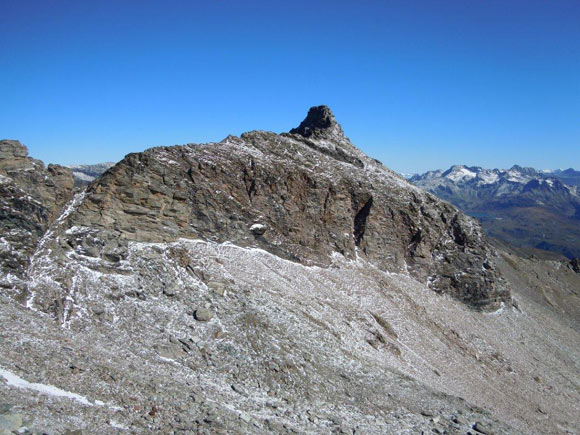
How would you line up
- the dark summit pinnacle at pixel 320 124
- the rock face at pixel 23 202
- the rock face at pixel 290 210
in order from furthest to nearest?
the dark summit pinnacle at pixel 320 124 → the rock face at pixel 290 210 → the rock face at pixel 23 202

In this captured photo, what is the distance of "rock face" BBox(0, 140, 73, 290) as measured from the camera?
89.2 feet

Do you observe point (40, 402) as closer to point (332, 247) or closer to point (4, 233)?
point (4, 233)

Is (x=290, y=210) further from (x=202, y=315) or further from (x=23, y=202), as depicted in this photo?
(x=23, y=202)

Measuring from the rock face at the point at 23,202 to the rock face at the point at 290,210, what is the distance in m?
1.82

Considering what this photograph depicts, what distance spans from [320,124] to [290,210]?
88.7 ft

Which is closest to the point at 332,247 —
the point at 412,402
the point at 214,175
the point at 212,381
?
the point at 214,175

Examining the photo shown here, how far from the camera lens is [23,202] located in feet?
99.5

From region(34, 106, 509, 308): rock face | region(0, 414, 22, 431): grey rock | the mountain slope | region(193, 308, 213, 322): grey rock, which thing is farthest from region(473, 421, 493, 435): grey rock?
region(0, 414, 22, 431): grey rock

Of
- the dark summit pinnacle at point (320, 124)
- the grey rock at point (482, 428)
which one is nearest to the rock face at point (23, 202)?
the grey rock at point (482, 428)

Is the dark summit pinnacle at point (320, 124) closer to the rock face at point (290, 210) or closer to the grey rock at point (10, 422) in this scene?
the rock face at point (290, 210)

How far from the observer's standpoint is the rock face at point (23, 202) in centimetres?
2720

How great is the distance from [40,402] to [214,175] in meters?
31.3

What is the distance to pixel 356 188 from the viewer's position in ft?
186

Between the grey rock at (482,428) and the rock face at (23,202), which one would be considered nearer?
the rock face at (23,202)
